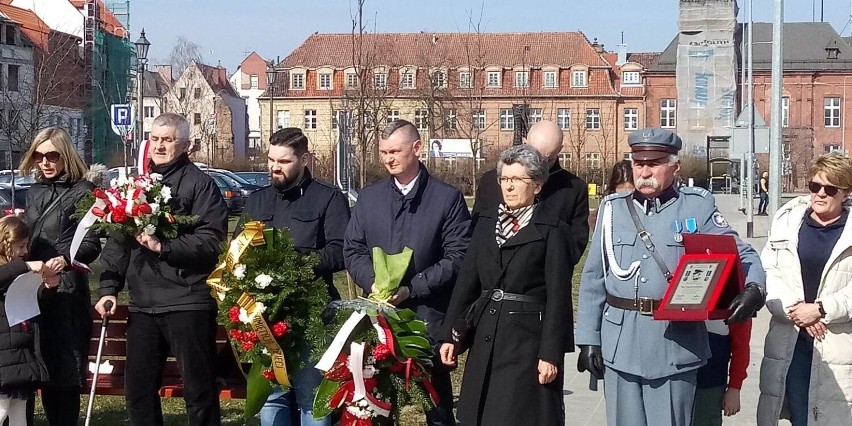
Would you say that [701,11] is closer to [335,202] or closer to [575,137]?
[575,137]

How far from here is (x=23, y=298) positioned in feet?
20.0

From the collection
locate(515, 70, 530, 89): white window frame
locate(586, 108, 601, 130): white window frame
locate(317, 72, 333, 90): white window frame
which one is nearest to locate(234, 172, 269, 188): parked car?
locate(515, 70, 530, 89): white window frame

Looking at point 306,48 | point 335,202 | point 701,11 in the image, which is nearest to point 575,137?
point 701,11

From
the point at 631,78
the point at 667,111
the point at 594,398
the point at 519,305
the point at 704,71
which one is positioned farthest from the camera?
the point at 631,78

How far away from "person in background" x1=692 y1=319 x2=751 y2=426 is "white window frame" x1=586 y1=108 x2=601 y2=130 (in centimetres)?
7000

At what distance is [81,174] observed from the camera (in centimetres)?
650

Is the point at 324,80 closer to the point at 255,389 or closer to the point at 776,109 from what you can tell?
the point at 776,109

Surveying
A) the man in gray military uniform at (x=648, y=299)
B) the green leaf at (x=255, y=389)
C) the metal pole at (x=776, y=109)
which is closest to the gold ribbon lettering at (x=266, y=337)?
the green leaf at (x=255, y=389)

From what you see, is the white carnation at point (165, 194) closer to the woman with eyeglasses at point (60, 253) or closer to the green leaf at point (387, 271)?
the woman with eyeglasses at point (60, 253)

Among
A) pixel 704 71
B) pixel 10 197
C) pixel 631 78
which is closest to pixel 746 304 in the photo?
pixel 10 197

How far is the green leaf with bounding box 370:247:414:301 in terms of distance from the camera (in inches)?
224

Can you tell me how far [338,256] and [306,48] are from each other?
74219 millimetres

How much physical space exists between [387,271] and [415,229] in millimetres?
459

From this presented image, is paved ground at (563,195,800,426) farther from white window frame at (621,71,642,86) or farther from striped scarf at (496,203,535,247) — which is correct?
white window frame at (621,71,642,86)
